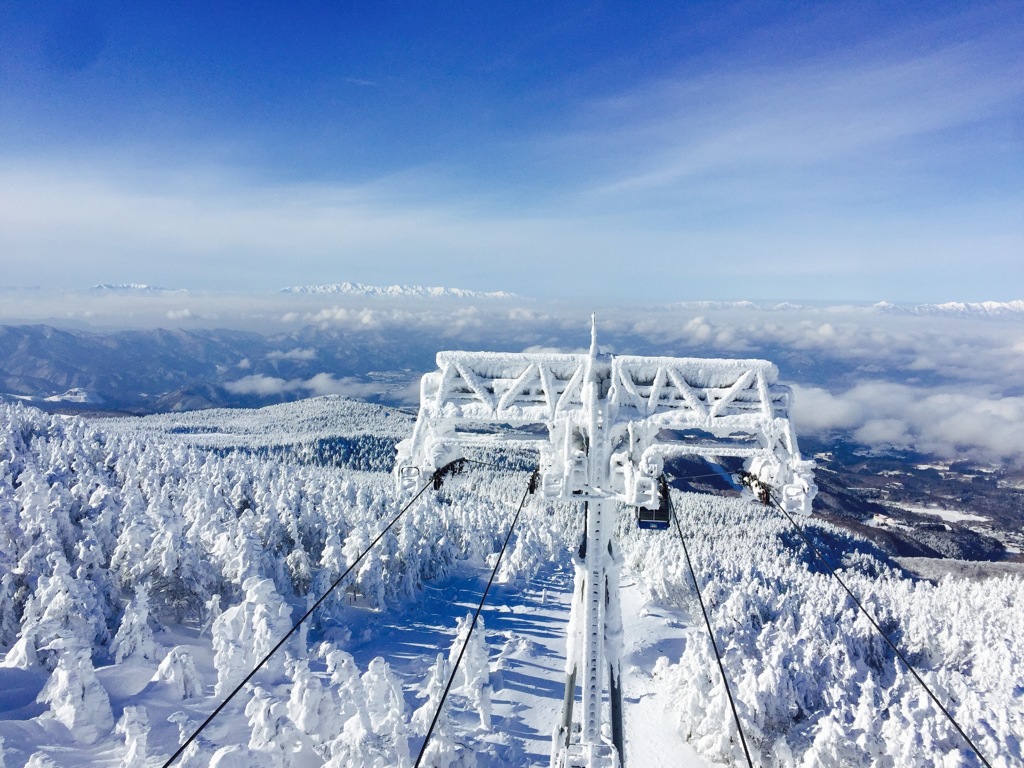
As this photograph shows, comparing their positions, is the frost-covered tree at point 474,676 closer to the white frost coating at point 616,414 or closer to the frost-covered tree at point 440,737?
the frost-covered tree at point 440,737

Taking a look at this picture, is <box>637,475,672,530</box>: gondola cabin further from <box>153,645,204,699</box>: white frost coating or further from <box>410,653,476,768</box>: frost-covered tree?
<box>153,645,204,699</box>: white frost coating

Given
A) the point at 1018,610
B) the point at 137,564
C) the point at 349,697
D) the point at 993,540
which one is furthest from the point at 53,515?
the point at 993,540

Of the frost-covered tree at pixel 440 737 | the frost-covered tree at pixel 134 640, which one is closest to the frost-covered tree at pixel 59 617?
the frost-covered tree at pixel 134 640

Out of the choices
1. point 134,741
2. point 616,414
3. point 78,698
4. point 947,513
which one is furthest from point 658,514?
point 947,513

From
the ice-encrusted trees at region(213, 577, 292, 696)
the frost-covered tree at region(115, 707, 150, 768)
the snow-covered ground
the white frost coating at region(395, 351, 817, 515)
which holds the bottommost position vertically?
the snow-covered ground

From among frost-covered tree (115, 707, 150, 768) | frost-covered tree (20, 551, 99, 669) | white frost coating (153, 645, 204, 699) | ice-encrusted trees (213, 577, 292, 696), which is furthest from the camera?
ice-encrusted trees (213, 577, 292, 696)

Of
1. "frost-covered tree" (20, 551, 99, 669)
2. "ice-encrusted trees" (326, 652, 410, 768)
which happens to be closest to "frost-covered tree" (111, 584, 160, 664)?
"frost-covered tree" (20, 551, 99, 669)
